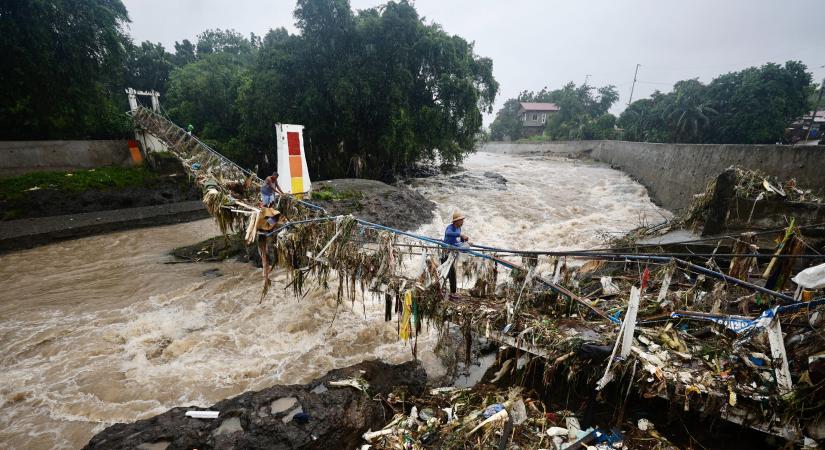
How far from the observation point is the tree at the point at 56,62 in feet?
47.0

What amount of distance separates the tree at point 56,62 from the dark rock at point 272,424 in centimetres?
1949

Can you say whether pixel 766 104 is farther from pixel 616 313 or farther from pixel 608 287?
pixel 616 313

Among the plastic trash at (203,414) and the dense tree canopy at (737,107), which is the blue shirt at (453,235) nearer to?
the plastic trash at (203,414)

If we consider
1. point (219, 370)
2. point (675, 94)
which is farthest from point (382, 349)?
point (675, 94)

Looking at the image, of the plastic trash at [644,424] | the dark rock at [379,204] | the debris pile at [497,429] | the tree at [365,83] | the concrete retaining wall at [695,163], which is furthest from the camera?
the tree at [365,83]

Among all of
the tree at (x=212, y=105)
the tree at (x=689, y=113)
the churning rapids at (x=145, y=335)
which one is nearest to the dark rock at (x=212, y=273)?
the churning rapids at (x=145, y=335)

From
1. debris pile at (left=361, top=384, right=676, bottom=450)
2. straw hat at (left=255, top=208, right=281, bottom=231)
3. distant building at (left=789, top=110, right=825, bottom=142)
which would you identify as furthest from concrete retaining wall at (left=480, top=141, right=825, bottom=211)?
distant building at (left=789, top=110, right=825, bottom=142)

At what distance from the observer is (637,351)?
3479 millimetres

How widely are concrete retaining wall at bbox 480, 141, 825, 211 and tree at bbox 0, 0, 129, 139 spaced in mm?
27458

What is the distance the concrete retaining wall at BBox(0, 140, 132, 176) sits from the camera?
1530 centimetres

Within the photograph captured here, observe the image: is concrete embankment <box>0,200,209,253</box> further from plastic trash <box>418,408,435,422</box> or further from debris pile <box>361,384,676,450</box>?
plastic trash <box>418,408,435,422</box>

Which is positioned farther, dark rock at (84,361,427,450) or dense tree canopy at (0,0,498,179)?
dense tree canopy at (0,0,498,179)

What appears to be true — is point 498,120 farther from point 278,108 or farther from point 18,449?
point 18,449

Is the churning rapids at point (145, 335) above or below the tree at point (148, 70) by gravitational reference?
below
